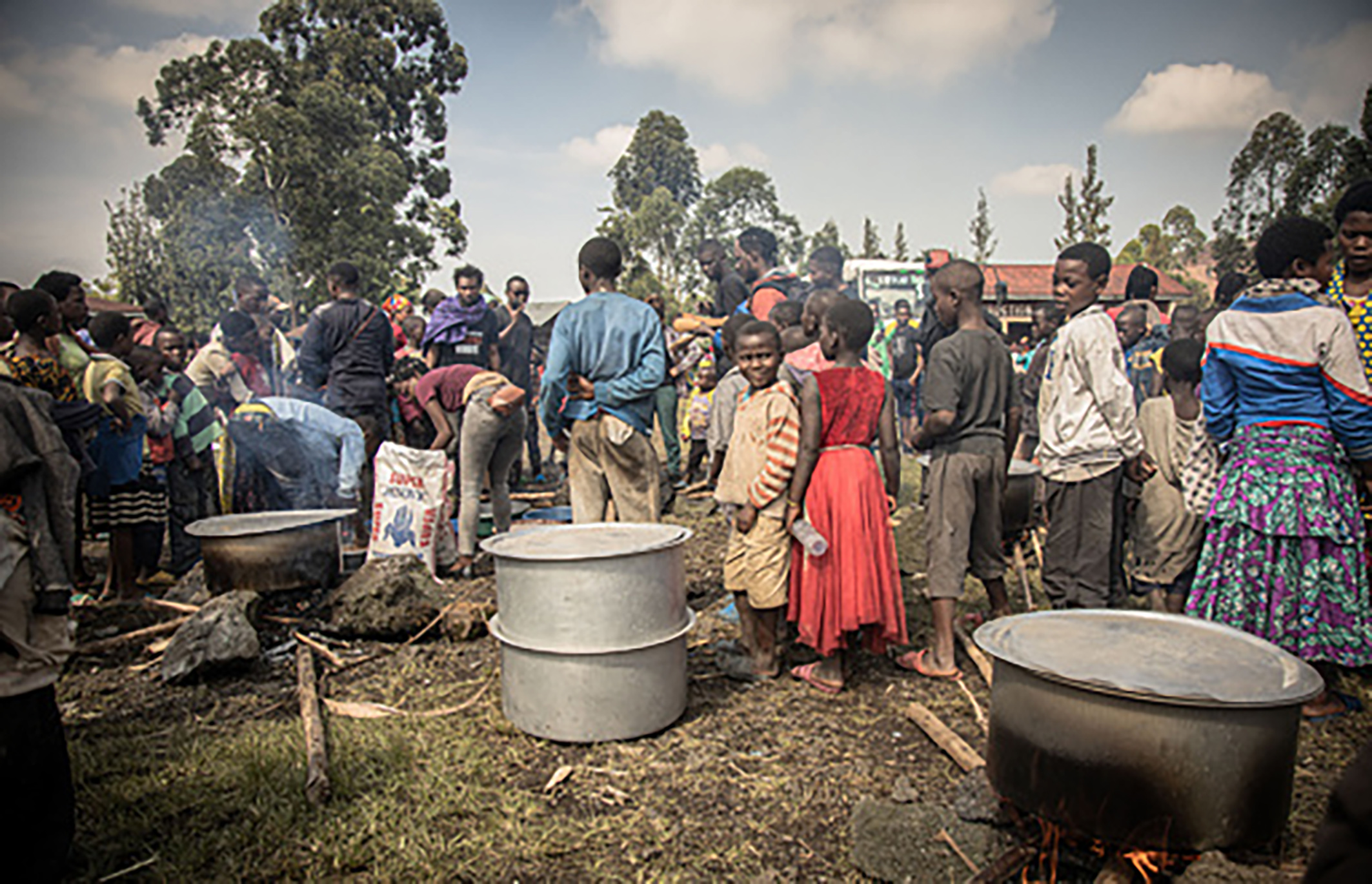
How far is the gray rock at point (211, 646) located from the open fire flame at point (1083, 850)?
13.9ft

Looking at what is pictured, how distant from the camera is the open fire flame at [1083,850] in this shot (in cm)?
244

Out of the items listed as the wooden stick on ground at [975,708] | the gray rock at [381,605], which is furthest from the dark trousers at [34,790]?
the wooden stick on ground at [975,708]

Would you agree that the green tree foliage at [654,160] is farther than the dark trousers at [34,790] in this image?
Yes

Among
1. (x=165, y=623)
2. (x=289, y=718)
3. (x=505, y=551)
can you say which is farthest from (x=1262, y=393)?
(x=165, y=623)

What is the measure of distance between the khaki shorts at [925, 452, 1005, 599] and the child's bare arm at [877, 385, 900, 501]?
22cm

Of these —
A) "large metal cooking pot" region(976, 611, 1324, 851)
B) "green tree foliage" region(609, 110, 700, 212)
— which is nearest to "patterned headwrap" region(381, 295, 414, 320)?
"large metal cooking pot" region(976, 611, 1324, 851)

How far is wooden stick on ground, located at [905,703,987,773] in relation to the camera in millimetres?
3428

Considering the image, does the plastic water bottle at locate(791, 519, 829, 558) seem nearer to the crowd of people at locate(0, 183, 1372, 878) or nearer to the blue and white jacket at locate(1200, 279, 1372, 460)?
the crowd of people at locate(0, 183, 1372, 878)

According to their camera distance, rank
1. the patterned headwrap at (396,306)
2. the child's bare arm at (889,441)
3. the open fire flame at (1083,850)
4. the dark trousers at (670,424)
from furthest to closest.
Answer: the patterned headwrap at (396,306) < the dark trousers at (670,424) < the child's bare arm at (889,441) < the open fire flame at (1083,850)

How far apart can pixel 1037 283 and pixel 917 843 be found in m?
38.9

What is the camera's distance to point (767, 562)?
14.2ft

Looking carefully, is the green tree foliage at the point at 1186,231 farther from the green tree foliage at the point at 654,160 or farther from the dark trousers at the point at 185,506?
the dark trousers at the point at 185,506

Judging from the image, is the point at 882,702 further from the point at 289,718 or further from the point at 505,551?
the point at 289,718

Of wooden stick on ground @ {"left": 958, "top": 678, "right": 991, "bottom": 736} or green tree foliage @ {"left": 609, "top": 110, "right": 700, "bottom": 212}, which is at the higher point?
green tree foliage @ {"left": 609, "top": 110, "right": 700, "bottom": 212}
